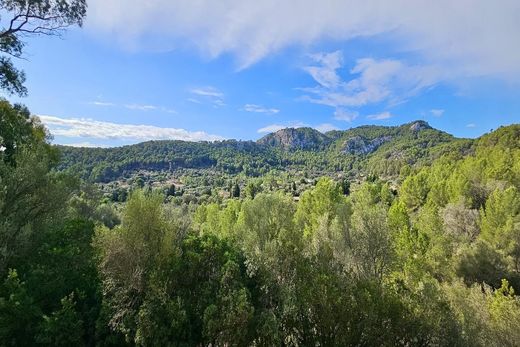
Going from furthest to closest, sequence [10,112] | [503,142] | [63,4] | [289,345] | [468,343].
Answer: [503,142] < [10,112] < [63,4] < [289,345] < [468,343]

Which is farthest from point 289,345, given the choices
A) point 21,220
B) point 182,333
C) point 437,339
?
point 21,220

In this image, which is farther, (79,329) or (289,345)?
(289,345)

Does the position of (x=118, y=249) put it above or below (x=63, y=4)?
below

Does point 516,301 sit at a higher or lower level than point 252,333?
higher

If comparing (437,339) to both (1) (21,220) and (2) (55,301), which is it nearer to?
(2) (55,301)

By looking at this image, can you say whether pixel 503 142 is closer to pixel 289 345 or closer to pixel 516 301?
pixel 516 301

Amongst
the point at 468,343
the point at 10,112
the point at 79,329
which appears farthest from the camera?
the point at 10,112

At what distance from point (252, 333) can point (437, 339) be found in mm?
7632

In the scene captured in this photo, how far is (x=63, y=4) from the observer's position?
17.3 m

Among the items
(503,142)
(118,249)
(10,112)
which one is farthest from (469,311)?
(503,142)

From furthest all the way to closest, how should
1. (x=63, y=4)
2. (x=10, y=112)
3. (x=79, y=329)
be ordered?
(x=10, y=112) → (x=63, y=4) → (x=79, y=329)

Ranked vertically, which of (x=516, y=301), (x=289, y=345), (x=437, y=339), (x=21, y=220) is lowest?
(x=289, y=345)

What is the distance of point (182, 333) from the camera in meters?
12.5

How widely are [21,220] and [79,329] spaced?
536 cm
